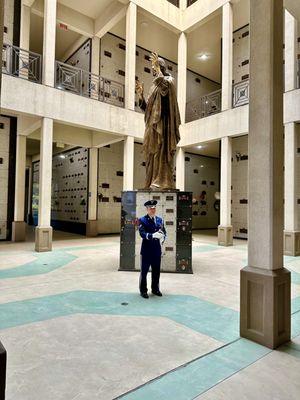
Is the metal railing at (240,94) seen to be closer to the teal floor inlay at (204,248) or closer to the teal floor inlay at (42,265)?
the teal floor inlay at (204,248)

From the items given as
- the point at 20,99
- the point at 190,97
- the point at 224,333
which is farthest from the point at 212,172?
the point at 224,333

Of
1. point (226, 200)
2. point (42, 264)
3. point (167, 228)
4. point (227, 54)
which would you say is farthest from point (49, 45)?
point (226, 200)

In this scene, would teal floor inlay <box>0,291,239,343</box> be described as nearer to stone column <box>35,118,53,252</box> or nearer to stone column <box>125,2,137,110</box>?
stone column <box>35,118,53,252</box>

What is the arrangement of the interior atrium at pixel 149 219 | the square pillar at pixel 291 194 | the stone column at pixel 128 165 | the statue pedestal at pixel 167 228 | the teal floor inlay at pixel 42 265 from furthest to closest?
the stone column at pixel 128 165
the square pillar at pixel 291 194
the statue pedestal at pixel 167 228
the teal floor inlay at pixel 42 265
the interior atrium at pixel 149 219

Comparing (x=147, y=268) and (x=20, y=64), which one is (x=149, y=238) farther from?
(x=20, y=64)

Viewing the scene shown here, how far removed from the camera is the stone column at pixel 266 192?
3.13m

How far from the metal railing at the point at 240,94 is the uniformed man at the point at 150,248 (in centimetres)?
845

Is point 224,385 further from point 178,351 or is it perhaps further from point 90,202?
point 90,202

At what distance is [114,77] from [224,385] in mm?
14035

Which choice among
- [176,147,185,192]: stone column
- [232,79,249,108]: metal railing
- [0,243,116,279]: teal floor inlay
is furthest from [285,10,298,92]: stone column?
[0,243,116,279]: teal floor inlay

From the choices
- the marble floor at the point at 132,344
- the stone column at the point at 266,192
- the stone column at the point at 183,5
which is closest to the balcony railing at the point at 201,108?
the stone column at the point at 183,5

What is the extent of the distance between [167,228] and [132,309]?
9.09ft

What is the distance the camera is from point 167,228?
6688 millimetres

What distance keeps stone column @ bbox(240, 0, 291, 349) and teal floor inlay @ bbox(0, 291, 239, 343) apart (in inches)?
19.5
